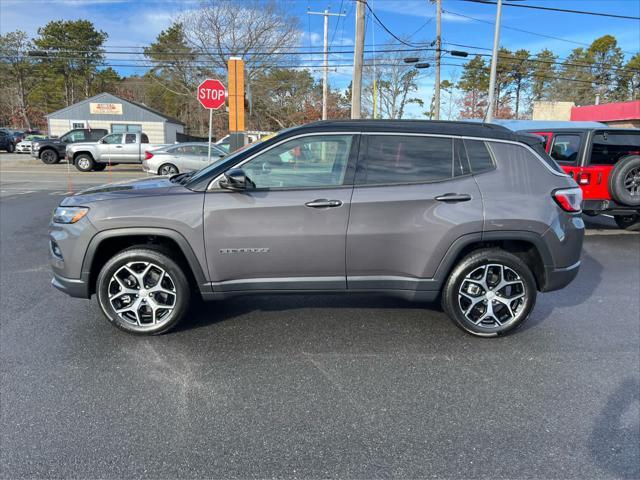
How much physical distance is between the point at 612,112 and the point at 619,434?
36.7 metres

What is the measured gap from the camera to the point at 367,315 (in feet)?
13.6

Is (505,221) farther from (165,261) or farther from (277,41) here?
(277,41)

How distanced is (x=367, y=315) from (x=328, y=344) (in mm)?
705

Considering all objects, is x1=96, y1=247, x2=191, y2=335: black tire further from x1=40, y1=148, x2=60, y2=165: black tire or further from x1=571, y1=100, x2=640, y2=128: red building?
x1=571, y1=100, x2=640, y2=128: red building

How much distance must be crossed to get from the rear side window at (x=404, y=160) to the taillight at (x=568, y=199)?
919 mm

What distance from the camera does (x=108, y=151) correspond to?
801 inches

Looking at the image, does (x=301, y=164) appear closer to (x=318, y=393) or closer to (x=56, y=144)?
(x=318, y=393)

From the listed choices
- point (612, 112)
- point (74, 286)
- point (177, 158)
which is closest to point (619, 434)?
point (74, 286)

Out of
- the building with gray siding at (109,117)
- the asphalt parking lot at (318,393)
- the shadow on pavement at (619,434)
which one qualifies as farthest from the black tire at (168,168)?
the building with gray siding at (109,117)

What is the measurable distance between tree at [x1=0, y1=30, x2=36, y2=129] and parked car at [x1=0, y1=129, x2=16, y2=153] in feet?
73.4

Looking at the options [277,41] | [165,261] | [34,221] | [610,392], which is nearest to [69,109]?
[277,41]

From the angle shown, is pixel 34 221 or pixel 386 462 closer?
pixel 386 462

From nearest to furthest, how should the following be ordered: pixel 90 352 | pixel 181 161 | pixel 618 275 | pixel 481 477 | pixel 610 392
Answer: pixel 481 477
pixel 610 392
pixel 90 352
pixel 618 275
pixel 181 161

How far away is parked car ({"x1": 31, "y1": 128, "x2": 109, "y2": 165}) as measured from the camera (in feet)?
76.1
